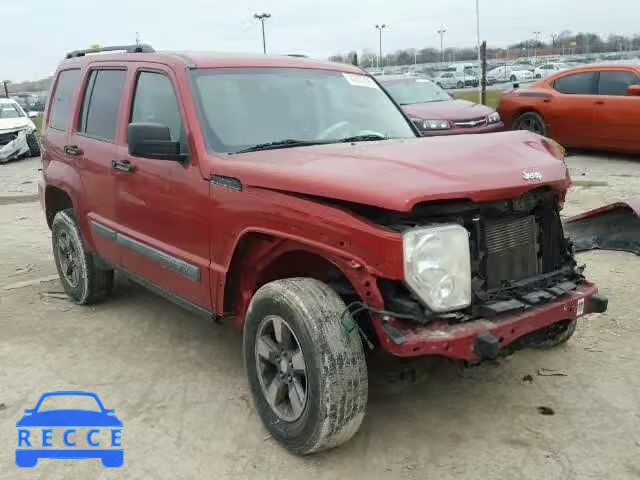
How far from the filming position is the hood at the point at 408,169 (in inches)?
106

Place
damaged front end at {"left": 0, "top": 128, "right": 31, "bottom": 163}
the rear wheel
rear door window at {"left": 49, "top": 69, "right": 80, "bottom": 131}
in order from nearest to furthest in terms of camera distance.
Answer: rear door window at {"left": 49, "top": 69, "right": 80, "bottom": 131}
the rear wheel
damaged front end at {"left": 0, "top": 128, "right": 31, "bottom": 163}

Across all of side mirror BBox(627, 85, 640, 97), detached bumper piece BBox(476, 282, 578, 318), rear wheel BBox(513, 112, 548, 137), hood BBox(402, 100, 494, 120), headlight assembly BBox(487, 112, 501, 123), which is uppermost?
side mirror BBox(627, 85, 640, 97)

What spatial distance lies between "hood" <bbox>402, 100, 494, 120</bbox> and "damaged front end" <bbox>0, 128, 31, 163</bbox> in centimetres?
1039

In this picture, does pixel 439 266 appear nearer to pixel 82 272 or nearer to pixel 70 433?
pixel 70 433

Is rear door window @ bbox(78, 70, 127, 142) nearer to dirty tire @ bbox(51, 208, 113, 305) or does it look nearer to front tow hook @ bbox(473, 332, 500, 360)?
dirty tire @ bbox(51, 208, 113, 305)

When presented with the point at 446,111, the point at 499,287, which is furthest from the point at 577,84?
the point at 499,287

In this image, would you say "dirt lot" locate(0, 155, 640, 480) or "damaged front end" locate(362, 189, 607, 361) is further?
"dirt lot" locate(0, 155, 640, 480)

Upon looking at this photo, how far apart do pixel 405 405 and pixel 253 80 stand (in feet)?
6.94

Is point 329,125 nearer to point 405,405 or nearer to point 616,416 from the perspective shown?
point 405,405

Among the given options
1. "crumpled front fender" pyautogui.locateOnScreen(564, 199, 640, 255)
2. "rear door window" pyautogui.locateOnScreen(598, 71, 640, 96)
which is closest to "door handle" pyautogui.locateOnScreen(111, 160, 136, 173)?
"crumpled front fender" pyautogui.locateOnScreen(564, 199, 640, 255)

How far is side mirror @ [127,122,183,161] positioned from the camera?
11.5ft

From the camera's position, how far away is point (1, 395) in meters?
3.86

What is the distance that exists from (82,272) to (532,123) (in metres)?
9.28

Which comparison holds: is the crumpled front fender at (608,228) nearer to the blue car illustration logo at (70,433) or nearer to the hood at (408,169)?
the hood at (408,169)
